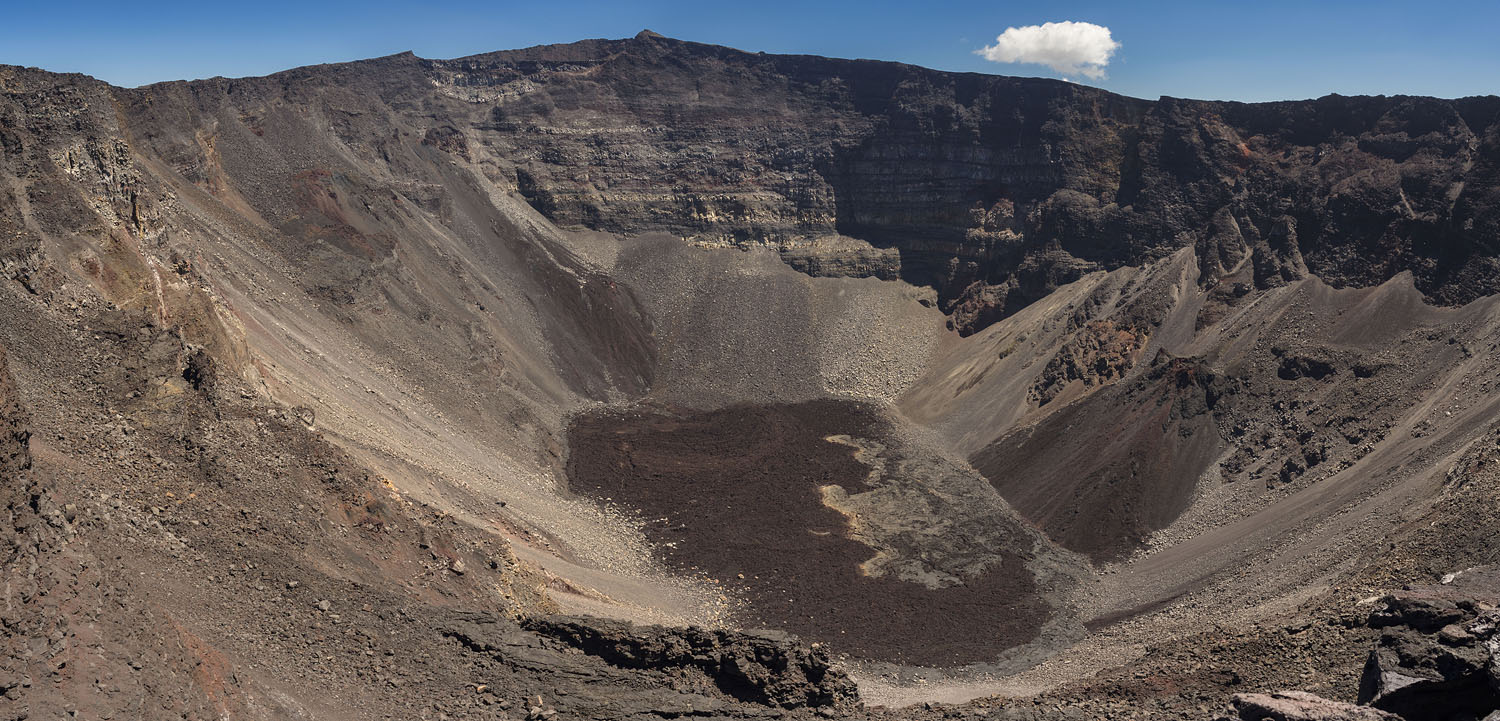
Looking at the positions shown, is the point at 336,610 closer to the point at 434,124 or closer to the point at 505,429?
the point at 505,429

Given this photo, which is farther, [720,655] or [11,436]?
[720,655]

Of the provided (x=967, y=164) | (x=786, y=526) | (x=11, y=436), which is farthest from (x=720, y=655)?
(x=967, y=164)

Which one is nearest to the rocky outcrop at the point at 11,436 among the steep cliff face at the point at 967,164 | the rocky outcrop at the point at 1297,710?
the rocky outcrop at the point at 1297,710

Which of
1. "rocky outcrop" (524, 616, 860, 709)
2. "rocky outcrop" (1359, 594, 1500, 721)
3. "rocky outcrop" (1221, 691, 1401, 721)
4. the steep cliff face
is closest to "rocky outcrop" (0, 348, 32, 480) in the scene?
"rocky outcrop" (524, 616, 860, 709)

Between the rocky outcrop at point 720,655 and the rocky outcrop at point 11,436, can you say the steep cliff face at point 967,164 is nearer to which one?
the rocky outcrop at point 720,655

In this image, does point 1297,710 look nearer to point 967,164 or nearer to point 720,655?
point 720,655

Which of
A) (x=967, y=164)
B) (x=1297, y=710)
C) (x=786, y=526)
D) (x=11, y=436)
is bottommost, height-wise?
(x=786, y=526)

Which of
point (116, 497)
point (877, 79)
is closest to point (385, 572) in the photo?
point (116, 497)
